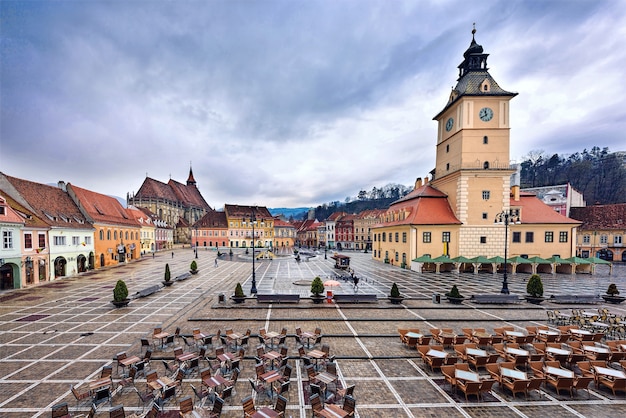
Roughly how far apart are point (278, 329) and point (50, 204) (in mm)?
35292

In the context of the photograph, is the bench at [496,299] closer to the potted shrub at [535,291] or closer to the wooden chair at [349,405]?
the potted shrub at [535,291]

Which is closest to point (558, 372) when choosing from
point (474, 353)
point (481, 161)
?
point (474, 353)

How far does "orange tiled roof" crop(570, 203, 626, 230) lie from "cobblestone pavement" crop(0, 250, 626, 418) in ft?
101

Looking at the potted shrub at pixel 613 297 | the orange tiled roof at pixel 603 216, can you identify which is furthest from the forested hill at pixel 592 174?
the potted shrub at pixel 613 297

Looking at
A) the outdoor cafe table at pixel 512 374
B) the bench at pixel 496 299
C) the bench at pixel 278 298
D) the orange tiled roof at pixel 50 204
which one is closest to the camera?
the outdoor cafe table at pixel 512 374

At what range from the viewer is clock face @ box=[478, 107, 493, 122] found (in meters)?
34.0

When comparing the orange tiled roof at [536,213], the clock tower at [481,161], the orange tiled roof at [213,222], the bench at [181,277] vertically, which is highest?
the clock tower at [481,161]

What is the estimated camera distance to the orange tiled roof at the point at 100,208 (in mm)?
36656

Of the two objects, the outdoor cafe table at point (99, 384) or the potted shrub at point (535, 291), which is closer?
the outdoor cafe table at point (99, 384)

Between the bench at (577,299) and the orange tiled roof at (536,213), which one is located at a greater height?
the orange tiled roof at (536,213)

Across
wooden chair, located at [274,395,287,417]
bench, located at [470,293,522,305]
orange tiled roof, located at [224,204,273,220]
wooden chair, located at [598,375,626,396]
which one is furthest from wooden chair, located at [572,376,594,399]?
orange tiled roof, located at [224,204,273,220]

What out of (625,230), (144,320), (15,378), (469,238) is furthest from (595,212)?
(15,378)

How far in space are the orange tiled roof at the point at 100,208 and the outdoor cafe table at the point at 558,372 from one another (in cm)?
4657

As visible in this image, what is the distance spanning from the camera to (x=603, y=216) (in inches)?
1886
